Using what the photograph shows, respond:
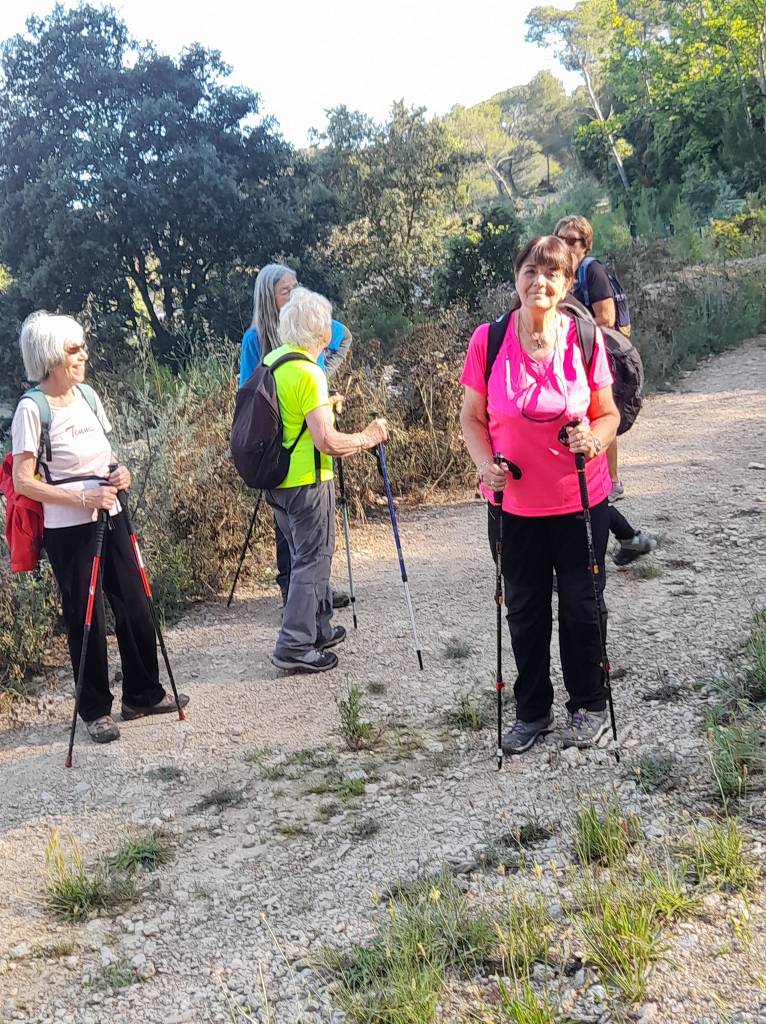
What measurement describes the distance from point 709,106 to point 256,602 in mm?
23015

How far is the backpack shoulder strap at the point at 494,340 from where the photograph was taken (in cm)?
345

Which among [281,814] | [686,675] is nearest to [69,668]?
[281,814]

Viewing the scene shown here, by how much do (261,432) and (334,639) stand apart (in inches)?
52.8

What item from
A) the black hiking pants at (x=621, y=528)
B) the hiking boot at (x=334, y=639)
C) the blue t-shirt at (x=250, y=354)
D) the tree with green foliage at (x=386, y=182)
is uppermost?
the tree with green foliage at (x=386, y=182)

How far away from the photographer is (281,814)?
3.71 meters

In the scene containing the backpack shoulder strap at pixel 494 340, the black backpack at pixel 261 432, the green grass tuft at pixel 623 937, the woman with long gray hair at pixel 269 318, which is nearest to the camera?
the green grass tuft at pixel 623 937

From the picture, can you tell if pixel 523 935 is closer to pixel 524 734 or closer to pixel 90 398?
pixel 524 734

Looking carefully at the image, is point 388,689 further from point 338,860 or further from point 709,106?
point 709,106

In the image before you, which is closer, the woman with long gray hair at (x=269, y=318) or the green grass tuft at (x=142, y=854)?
the green grass tuft at (x=142, y=854)

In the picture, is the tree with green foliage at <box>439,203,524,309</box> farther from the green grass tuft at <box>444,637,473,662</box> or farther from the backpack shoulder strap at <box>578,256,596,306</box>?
the green grass tuft at <box>444,637,473,662</box>

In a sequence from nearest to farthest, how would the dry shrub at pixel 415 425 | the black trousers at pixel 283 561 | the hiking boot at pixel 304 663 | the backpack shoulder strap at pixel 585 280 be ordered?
the hiking boot at pixel 304 663 → the black trousers at pixel 283 561 → the backpack shoulder strap at pixel 585 280 → the dry shrub at pixel 415 425

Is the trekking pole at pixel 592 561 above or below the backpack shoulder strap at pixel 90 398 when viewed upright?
below

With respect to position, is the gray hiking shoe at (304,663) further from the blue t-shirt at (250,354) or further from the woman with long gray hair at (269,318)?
the blue t-shirt at (250,354)

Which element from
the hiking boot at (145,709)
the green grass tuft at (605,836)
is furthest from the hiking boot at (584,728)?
the hiking boot at (145,709)
